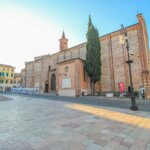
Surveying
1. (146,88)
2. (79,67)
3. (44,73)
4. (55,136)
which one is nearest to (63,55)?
(44,73)

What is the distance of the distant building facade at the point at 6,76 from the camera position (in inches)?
1939

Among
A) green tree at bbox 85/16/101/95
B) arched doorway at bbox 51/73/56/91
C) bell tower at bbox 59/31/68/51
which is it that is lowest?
arched doorway at bbox 51/73/56/91

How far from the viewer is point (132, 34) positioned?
22.2 meters

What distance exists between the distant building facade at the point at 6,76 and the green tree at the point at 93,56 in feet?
128

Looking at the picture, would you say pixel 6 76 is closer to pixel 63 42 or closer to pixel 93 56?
pixel 63 42

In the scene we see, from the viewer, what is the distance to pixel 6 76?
50.6 m

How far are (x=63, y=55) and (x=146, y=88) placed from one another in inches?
829

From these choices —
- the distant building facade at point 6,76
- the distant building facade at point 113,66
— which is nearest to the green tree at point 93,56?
the distant building facade at point 113,66

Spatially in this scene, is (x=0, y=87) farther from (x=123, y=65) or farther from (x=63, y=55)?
(x=123, y=65)

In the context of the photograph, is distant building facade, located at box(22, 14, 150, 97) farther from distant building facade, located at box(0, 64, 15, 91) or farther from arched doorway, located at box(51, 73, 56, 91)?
distant building facade, located at box(0, 64, 15, 91)

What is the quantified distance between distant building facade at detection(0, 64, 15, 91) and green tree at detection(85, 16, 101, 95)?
128ft

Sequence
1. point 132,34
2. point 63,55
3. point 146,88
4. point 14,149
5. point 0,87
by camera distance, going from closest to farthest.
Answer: point 14,149 → point 146,88 → point 132,34 → point 63,55 → point 0,87

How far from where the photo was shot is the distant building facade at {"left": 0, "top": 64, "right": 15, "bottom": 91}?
49250 millimetres

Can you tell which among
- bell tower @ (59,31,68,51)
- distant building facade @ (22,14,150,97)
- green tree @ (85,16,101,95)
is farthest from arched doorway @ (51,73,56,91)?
green tree @ (85,16,101,95)
